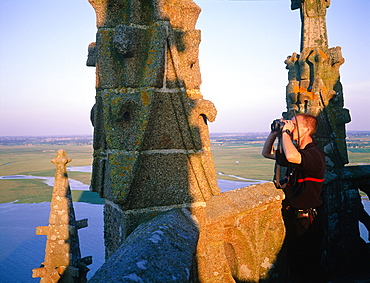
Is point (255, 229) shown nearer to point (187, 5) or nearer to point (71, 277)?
point (187, 5)

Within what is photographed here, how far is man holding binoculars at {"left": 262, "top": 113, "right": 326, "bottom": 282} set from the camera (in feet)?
9.53

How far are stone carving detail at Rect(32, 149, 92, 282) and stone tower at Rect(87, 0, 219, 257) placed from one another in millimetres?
3166

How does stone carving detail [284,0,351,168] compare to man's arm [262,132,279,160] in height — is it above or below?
above

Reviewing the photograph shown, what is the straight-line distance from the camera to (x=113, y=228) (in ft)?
8.52

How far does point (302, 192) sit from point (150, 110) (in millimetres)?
1565

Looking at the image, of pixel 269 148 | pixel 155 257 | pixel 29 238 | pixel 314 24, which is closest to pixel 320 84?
pixel 314 24

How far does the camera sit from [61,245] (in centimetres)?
532

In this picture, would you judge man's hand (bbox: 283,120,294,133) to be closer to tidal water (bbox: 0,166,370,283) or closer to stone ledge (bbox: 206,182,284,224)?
stone ledge (bbox: 206,182,284,224)

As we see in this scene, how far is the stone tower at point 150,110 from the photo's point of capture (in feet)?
7.67

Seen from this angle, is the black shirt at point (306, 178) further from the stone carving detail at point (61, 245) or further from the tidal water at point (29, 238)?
the tidal water at point (29, 238)

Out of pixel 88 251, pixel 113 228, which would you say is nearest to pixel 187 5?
pixel 113 228

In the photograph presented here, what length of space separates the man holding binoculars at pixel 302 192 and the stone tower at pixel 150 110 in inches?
32.4

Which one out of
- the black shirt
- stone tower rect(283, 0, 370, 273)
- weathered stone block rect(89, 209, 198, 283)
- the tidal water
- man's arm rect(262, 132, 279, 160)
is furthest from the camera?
the tidal water

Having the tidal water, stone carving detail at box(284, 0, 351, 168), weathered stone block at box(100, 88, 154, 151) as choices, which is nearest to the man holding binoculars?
weathered stone block at box(100, 88, 154, 151)
